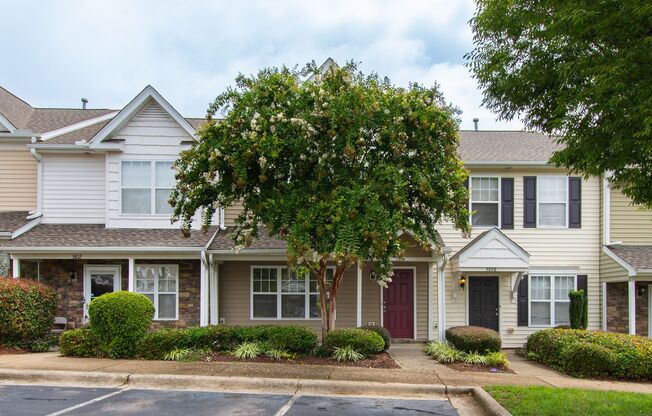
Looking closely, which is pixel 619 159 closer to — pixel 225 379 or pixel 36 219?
pixel 225 379

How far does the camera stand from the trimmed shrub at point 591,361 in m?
12.0

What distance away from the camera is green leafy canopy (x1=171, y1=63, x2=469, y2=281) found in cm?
1104

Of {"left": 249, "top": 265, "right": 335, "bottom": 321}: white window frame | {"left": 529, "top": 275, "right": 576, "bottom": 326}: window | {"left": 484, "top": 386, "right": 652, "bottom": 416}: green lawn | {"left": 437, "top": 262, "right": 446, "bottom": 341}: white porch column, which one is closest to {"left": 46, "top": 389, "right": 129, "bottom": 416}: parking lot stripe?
{"left": 484, "top": 386, "right": 652, "bottom": 416}: green lawn

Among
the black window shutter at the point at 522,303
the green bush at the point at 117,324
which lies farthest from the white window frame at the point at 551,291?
the green bush at the point at 117,324

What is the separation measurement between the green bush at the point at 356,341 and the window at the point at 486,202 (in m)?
5.98

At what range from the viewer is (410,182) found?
11750 millimetres

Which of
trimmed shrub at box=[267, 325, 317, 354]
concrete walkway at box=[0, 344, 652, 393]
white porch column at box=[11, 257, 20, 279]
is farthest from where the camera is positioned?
white porch column at box=[11, 257, 20, 279]

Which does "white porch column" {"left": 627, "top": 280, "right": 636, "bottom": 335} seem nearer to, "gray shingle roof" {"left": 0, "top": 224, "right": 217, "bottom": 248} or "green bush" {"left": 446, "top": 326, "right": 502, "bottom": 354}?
"green bush" {"left": 446, "top": 326, "right": 502, "bottom": 354}

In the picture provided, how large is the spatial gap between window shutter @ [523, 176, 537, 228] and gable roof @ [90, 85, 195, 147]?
32.7ft

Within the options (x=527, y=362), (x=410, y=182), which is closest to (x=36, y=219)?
(x=410, y=182)

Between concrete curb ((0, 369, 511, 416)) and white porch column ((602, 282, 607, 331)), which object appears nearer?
concrete curb ((0, 369, 511, 416))

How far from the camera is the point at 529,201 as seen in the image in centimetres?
1738

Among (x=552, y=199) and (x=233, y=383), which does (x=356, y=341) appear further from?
(x=552, y=199)

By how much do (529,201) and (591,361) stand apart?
6342 millimetres
